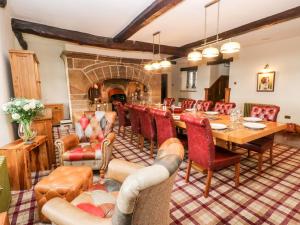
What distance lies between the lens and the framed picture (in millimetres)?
5023

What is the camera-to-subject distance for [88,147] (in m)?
2.47

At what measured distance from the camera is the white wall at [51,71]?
18.4 feet

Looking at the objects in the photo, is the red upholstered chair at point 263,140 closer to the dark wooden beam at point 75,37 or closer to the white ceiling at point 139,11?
the white ceiling at point 139,11

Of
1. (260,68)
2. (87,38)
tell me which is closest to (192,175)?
(87,38)

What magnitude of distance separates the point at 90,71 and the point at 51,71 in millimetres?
1484

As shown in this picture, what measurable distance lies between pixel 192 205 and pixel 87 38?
4.29 meters

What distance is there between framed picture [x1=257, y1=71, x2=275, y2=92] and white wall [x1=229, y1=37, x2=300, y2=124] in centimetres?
10

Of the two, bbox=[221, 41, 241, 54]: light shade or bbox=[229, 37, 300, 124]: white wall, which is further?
bbox=[229, 37, 300, 124]: white wall

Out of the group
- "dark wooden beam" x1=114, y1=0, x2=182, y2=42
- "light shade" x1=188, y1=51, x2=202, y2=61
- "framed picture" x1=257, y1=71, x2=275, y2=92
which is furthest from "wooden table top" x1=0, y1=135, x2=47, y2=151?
"framed picture" x1=257, y1=71, x2=275, y2=92

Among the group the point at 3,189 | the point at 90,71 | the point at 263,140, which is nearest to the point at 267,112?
the point at 263,140

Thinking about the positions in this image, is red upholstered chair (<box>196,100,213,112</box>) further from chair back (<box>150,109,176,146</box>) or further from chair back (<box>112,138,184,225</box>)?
chair back (<box>112,138,184,225</box>)

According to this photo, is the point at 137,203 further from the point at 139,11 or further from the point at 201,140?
the point at 139,11

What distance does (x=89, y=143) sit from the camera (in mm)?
2705

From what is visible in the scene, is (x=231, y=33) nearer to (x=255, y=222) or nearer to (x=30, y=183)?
(x=255, y=222)
